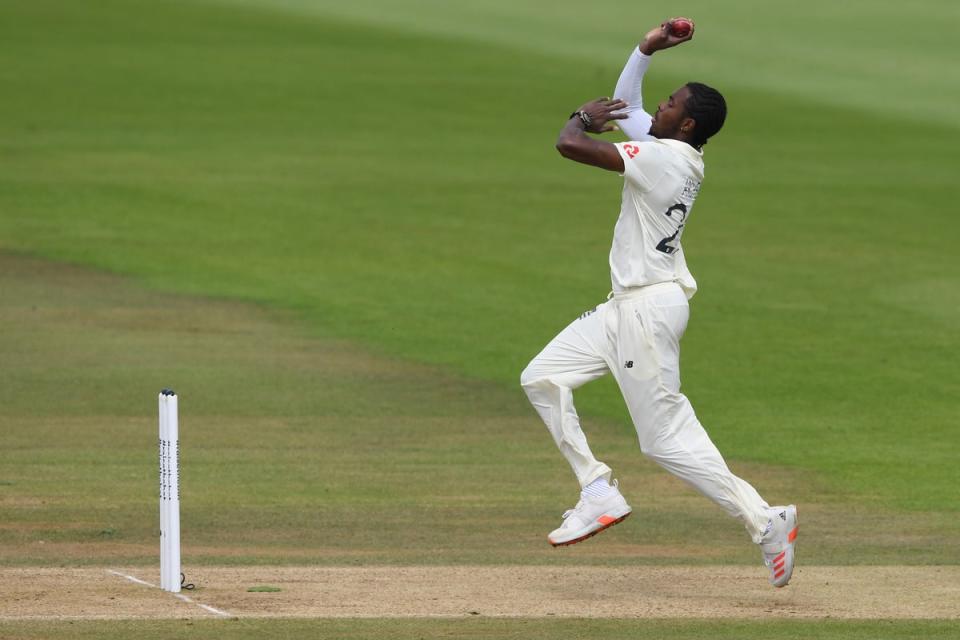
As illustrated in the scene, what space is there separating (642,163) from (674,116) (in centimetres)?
39

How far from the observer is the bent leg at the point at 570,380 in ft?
34.4

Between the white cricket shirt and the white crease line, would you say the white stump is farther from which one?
the white cricket shirt

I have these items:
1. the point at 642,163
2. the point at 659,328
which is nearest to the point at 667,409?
the point at 659,328

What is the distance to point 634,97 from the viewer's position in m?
10.8

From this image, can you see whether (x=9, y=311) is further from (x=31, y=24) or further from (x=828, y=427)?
(x=31, y=24)

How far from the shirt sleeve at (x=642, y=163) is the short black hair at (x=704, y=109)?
30 cm

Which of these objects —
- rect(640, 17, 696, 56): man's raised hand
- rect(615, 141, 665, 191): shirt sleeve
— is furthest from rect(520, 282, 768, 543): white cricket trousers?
rect(640, 17, 696, 56): man's raised hand

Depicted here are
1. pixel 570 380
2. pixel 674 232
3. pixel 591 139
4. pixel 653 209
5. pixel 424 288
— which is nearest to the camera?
pixel 591 139

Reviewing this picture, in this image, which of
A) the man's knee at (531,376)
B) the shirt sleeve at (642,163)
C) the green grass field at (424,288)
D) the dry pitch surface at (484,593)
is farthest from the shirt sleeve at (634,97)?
the green grass field at (424,288)

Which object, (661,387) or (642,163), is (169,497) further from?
(642,163)

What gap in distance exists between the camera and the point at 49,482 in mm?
14516

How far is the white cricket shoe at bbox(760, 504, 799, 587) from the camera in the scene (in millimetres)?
10164

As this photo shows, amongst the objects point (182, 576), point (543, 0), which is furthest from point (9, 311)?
point (543, 0)

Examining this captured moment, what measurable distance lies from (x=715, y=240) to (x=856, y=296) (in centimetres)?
447
